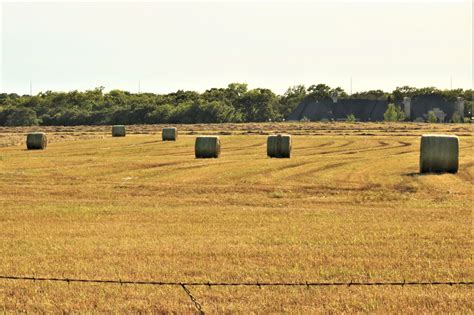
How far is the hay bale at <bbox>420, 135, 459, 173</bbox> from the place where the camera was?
98.4 feet

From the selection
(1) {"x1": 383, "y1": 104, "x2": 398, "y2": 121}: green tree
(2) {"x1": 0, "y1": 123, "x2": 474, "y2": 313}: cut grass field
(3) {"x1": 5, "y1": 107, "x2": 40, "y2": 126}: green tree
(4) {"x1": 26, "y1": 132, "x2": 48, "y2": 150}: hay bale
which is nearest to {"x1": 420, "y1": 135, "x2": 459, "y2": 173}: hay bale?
(2) {"x1": 0, "y1": 123, "x2": 474, "y2": 313}: cut grass field

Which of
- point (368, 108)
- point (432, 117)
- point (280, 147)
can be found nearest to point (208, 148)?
point (280, 147)

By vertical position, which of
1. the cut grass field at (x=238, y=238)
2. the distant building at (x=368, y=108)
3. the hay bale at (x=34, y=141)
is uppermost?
the distant building at (x=368, y=108)

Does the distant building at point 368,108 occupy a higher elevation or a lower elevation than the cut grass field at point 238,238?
higher

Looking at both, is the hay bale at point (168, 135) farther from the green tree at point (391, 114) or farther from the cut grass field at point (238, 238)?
the green tree at point (391, 114)

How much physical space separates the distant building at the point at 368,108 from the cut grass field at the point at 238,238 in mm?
147507

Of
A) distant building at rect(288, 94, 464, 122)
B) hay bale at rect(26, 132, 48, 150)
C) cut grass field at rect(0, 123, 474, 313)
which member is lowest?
cut grass field at rect(0, 123, 474, 313)

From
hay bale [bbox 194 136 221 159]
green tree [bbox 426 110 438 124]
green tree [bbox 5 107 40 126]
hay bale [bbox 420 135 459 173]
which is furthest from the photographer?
green tree [bbox 426 110 438 124]

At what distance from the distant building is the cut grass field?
484 feet

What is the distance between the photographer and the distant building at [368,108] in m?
177

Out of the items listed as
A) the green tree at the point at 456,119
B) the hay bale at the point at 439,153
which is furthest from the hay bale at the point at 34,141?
the green tree at the point at 456,119

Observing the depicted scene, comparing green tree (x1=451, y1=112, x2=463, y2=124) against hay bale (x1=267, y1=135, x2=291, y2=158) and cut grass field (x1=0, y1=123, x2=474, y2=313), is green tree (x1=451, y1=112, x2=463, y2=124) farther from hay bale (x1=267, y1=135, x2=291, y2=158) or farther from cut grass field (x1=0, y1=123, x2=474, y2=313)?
cut grass field (x1=0, y1=123, x2=474, y2=313)

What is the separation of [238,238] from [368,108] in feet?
571

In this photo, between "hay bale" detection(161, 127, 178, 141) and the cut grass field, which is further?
"hay bale" detection(161, 127, 178, 141)
